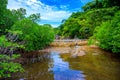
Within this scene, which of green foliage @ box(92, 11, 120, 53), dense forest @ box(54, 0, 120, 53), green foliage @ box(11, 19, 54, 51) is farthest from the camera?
dense forest @ box(54, 0, 120, 53)

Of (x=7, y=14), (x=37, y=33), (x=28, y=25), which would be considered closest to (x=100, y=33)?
(x=37, y=33)

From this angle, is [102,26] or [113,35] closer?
[113,35]

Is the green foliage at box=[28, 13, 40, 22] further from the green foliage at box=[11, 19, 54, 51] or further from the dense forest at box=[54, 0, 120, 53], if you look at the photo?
the dense forest at box=[54, 0, 120, 53]

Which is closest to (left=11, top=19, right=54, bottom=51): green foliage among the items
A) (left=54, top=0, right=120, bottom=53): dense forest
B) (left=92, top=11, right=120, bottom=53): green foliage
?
(left=54, top=0, right=120, bottom=53): dense forest

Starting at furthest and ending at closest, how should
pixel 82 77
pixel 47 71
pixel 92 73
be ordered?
pixel 47 71 → pixel 92 73 → pixel 82 77

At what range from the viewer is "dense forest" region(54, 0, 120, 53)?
1063 inches

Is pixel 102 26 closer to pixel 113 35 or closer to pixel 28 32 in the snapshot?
pixel 113 35

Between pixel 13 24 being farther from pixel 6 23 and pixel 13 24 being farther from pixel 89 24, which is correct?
pixel 89 24

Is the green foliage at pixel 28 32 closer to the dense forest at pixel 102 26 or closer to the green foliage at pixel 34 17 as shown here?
the green foliage at pixel 34 17

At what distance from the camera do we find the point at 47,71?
2145cm

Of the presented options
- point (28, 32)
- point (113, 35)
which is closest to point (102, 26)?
point (113, 35)

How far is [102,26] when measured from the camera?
3594 cm

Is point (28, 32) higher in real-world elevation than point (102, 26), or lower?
lower

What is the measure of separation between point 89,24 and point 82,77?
43.0 m
